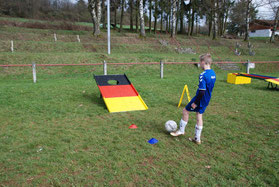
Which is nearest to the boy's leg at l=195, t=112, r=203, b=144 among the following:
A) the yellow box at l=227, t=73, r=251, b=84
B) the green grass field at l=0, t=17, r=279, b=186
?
the green grass field at l=0, t=17, r=279, b=186

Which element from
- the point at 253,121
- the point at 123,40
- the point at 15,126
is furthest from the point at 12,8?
the point at 253,121

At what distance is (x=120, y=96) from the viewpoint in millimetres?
7812

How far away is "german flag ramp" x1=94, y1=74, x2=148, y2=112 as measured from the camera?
7.20 metres

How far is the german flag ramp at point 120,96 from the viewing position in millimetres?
7197

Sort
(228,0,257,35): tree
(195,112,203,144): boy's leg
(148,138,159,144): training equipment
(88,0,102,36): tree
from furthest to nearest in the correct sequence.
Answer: (228,0,257,35): tree
(88,0,102,36): tree
(148,138,159,144): training equipment
(195,112,203,144): boy's leg

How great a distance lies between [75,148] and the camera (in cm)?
431

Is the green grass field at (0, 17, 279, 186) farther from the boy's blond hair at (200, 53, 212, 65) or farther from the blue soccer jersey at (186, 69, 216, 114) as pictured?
the boy's blond hair at (200, 53, 212, 65)

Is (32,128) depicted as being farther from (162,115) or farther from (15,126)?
(162,115)

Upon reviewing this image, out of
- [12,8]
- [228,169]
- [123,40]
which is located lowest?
[228,169]

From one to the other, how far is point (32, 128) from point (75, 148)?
71.7 inches

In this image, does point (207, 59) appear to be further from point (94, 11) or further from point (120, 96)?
point (94, 11)

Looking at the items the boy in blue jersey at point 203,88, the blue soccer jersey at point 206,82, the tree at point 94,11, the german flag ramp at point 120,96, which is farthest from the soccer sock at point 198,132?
the tree at point 94,11

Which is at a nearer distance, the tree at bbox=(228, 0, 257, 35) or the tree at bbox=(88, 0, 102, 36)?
the tree at bbox=(88, 0, 102, 36)

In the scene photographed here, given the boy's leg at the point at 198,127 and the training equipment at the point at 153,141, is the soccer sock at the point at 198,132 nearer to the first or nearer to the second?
the boy's leg at the point at 198,127
